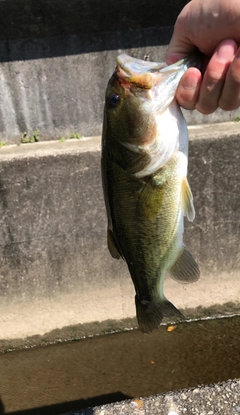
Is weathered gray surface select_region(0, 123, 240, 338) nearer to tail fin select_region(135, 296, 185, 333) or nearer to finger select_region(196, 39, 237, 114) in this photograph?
tail fin select_region(135, 296, 185, 333)

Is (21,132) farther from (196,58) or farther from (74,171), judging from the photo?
(196,58)

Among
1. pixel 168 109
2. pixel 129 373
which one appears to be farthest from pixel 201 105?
pixel 129 373

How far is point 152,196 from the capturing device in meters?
1.85

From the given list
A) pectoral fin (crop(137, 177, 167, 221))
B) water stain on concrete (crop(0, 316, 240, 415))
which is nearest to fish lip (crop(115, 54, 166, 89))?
pectoral fin (crop(137, 177, 167, 221))

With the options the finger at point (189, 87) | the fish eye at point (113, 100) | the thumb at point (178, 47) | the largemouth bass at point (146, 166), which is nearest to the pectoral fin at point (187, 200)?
the largemouth bass at point (146, 166)

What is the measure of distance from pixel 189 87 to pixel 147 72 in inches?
7.2

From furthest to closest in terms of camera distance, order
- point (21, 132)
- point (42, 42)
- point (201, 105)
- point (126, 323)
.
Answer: point (126, 323) < point (21, 132) < point (42, 42) < point (201, 105)

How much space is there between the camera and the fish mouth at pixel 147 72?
170 centimetres

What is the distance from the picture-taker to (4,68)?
3.85 meters

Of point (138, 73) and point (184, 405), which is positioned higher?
point (138, 73)

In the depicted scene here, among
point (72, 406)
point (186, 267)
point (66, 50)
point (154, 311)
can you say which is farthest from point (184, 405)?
point (66, 50)

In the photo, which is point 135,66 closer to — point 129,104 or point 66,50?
point 129,104

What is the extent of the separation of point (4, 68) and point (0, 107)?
37cm

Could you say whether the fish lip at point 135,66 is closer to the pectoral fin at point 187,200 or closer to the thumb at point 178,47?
the thumb at point 178,47
